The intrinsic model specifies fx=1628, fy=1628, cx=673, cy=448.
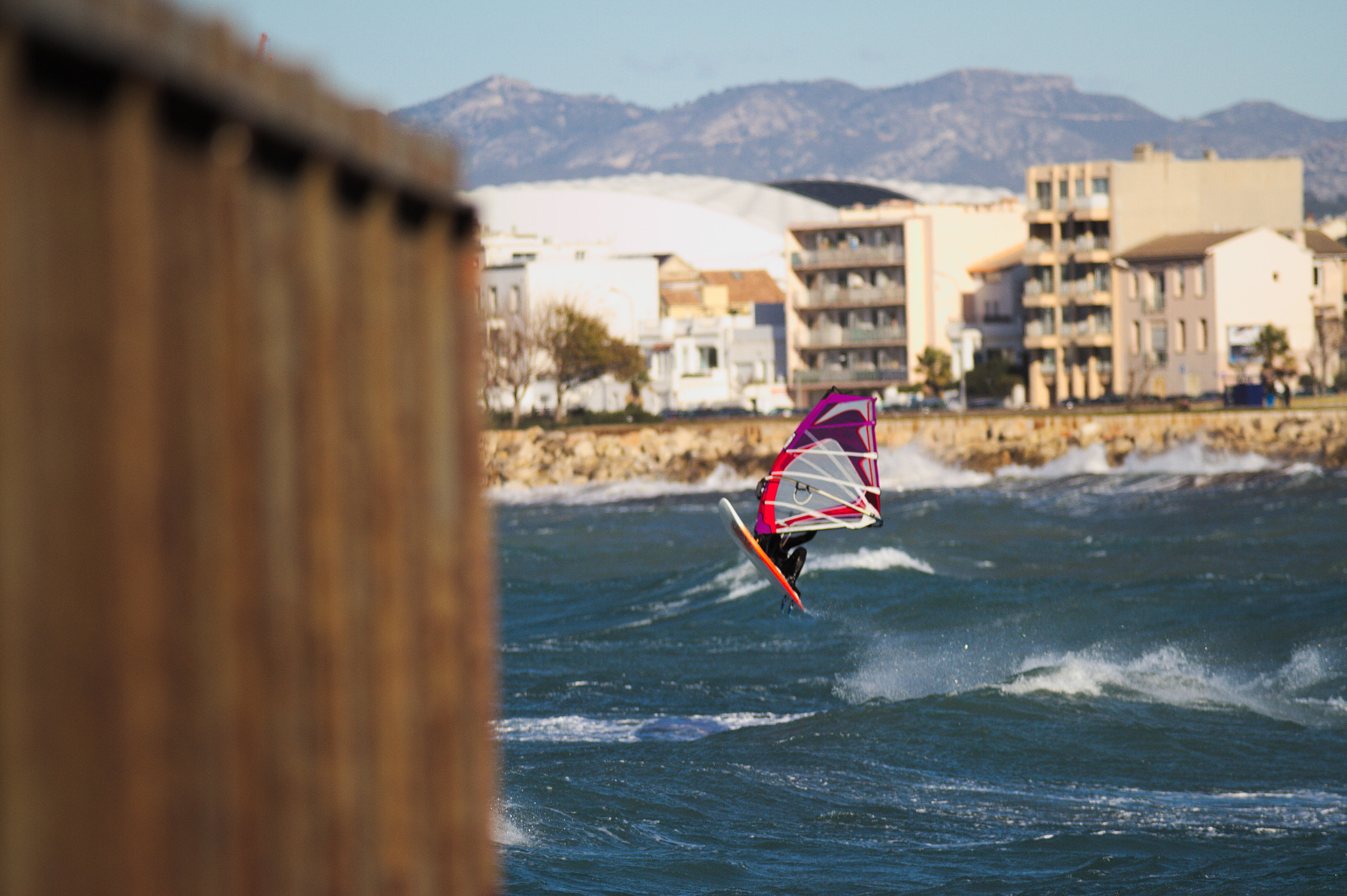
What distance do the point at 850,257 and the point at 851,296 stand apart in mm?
Result: 1636

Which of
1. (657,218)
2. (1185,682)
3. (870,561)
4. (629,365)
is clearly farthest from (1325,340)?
(657,218)

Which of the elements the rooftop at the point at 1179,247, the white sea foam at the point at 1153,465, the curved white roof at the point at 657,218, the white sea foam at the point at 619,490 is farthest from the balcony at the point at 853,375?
the curved white roof at the point at 657,218

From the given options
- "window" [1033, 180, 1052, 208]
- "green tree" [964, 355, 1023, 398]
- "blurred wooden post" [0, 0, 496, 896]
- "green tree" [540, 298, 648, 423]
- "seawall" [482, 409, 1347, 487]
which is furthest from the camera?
"window" [1033, 180, 1052, 208]

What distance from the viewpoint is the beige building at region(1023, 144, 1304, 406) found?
63844 millimetres

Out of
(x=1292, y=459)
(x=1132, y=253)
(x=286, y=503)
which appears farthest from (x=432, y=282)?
(x=1132, y=253)

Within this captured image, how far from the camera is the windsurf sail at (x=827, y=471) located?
16281mm

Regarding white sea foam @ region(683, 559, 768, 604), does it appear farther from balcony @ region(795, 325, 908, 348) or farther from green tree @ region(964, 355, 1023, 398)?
balcony @ region(795, 325, 908, 348)

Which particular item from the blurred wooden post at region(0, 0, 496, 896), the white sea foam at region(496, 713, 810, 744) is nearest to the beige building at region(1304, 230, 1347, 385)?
the white sea foam at region(496, 713, 810, 744)

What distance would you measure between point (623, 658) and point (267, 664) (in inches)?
727

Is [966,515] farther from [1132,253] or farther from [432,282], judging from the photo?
[432,282]

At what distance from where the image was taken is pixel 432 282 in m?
3.36

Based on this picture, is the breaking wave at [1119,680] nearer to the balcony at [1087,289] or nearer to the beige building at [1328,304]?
the beige building at [1328,304]

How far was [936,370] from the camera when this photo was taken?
2458 inches

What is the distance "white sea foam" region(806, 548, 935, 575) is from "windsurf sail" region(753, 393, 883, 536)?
460 inches
